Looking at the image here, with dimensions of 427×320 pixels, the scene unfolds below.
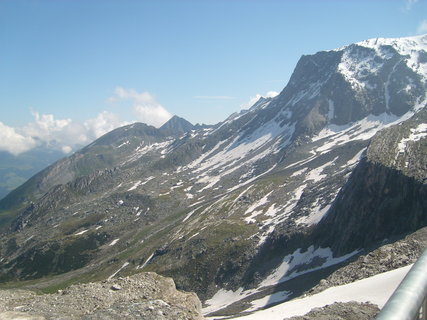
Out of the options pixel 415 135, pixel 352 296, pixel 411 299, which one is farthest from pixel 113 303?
pixel 415 135

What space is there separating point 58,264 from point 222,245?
388ft

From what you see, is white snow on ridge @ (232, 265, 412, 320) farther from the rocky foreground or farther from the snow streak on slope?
the snow streak on slope

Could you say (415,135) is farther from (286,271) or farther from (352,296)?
(352,296)

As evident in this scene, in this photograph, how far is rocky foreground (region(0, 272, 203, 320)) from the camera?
2505cm

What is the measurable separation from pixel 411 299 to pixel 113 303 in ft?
88.6

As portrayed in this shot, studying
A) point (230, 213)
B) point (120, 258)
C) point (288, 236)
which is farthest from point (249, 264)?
point (120, 258)

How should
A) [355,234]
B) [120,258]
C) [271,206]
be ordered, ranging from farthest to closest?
[120,258] → [271,206] → [355,234]

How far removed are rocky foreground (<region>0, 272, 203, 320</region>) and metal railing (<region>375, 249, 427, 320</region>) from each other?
73.4 feet

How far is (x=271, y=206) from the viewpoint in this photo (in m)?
159

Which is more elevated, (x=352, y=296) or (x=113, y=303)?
(x=113, y=303)

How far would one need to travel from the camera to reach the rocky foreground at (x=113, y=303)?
Answer: 25.0m

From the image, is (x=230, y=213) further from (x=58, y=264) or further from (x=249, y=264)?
(x=58, y=264)

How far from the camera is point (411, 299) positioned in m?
4.96

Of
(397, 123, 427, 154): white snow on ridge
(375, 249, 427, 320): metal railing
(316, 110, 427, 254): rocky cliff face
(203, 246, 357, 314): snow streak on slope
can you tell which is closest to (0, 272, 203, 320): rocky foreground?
(375, 249, 427, 320): metal railing
